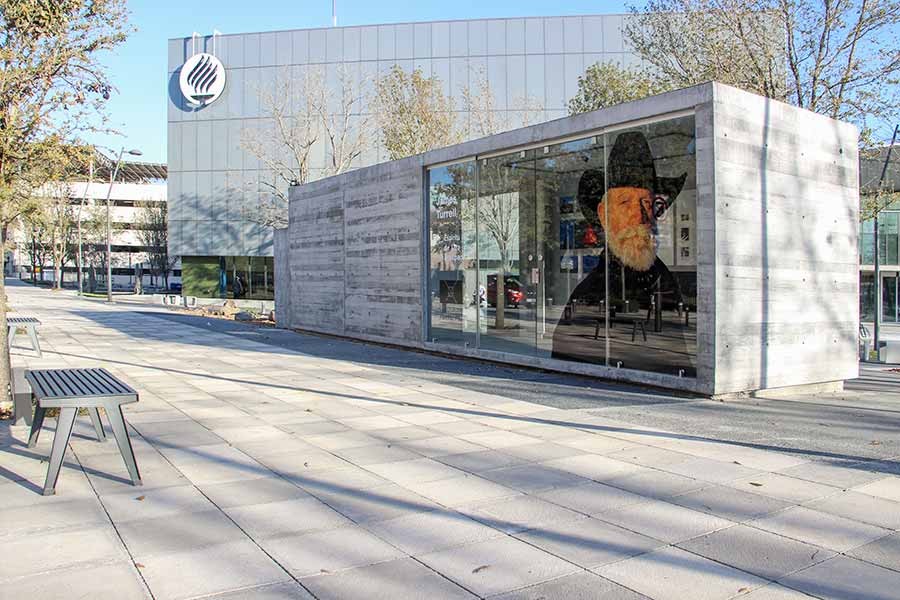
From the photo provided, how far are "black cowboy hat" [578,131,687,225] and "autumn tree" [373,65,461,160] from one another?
56.9ft

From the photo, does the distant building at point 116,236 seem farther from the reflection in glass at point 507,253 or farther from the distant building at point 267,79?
the reflection in glass at point 507,253

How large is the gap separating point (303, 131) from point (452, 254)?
26.5m

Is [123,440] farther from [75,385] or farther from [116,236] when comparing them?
[116,236]

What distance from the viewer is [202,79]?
4647 cm

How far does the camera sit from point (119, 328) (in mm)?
22547

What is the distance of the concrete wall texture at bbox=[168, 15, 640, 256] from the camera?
42.0 meters

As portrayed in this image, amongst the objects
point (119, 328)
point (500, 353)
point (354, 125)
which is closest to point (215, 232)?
point (354, 125)

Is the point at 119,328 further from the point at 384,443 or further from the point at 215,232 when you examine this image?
the point at 215,232

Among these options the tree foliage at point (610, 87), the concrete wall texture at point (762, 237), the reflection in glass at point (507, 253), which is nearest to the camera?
the concrete wall texture at point (762, 237)

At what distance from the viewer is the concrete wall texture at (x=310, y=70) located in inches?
1652

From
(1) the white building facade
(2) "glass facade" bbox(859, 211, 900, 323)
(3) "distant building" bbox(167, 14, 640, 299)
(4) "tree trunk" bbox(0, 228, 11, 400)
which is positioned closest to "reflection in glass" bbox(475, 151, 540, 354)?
(4) "tree trunk" bbox(0, 228, 11, 400)

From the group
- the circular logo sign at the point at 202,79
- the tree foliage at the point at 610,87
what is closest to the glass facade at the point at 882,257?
the tree foliage at the point at 610,87

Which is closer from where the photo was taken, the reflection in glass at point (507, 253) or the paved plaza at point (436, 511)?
the paved plaza at point (436, 511)

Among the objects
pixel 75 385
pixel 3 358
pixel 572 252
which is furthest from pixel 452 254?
pixel 75 385
